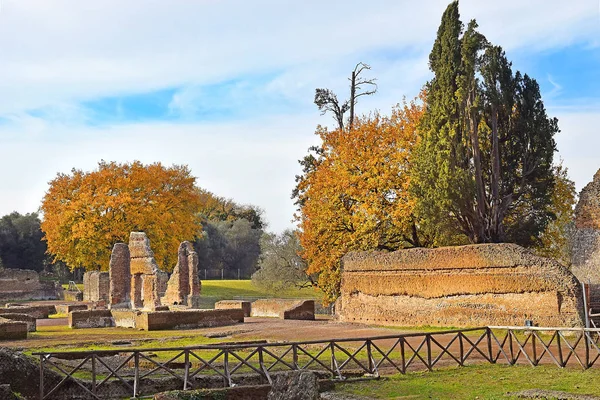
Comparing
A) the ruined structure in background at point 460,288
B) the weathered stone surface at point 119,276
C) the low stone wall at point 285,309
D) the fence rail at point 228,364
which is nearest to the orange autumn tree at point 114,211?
the weathered stone surface at point 119,276

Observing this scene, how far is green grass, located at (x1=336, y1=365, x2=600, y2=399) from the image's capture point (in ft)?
37.4

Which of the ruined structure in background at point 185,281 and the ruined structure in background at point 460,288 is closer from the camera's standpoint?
the ruined structure in background at point 460,288

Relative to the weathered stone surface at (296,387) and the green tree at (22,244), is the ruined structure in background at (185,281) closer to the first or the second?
the weathered stone surface at (296,387)

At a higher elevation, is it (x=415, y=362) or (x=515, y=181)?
(x=515, y=181)

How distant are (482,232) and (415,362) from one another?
1018 centimetres

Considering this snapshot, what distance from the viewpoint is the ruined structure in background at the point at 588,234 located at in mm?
25125

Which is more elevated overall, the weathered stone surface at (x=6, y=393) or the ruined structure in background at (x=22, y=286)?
the ruined structure in background at (x=22, y=286)

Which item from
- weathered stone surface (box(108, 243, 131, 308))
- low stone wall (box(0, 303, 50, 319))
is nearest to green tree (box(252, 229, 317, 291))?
weathered stone surface (box(108, 243, 131, 308))

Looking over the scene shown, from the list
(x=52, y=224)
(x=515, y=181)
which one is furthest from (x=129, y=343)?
(x=52, y=224)

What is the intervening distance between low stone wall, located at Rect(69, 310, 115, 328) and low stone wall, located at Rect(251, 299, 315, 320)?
696 cm

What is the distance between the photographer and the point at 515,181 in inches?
1000

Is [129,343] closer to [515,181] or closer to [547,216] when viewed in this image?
[515,181]

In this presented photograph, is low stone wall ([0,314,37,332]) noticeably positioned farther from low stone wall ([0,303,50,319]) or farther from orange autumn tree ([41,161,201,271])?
orange autumn tree ([41,161,201,271])

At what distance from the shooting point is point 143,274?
1518 inches
